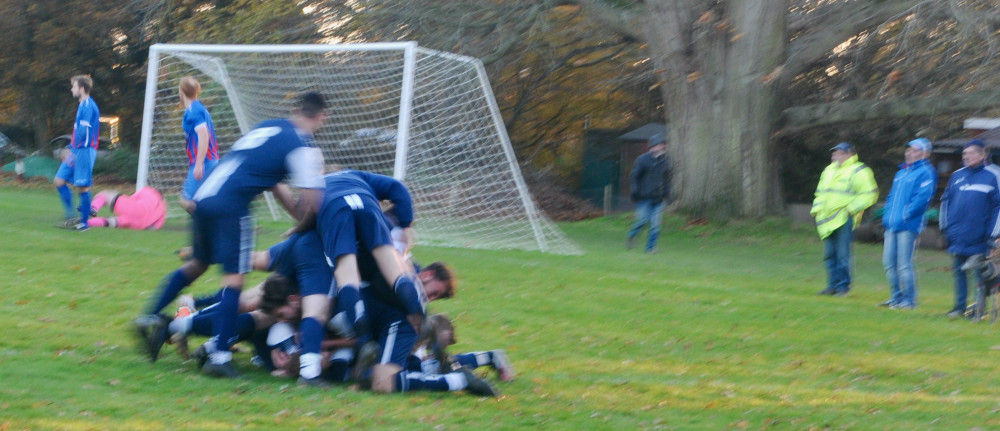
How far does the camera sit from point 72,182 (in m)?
13.4

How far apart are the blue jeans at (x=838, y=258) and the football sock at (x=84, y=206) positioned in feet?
30.1

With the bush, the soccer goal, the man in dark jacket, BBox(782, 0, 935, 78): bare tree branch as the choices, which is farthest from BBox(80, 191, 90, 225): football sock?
the bush

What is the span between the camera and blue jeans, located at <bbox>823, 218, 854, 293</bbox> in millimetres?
11469

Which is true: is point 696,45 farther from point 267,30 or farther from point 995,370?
point 995,370

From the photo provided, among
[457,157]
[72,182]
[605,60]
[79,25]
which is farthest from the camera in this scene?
[79,25]

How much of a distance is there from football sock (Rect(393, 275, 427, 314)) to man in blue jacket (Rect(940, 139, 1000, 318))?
656 centimetres

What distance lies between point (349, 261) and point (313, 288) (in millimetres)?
269

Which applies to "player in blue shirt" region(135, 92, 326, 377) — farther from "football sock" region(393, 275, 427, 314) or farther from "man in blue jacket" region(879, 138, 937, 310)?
"man in blue jacket" region(879, 138, 937, 310)

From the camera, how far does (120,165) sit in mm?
32312

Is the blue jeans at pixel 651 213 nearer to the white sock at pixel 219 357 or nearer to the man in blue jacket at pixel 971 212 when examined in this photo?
the man in blue jacket at pixel 971 212

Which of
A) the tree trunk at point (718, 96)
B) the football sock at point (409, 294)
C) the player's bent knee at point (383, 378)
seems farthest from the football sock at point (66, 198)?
the tree trunk at point (718, 96)

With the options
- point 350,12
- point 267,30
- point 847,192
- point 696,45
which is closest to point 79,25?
point 267,30

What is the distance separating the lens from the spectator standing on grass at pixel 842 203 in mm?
11180

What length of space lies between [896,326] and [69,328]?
7.03m
